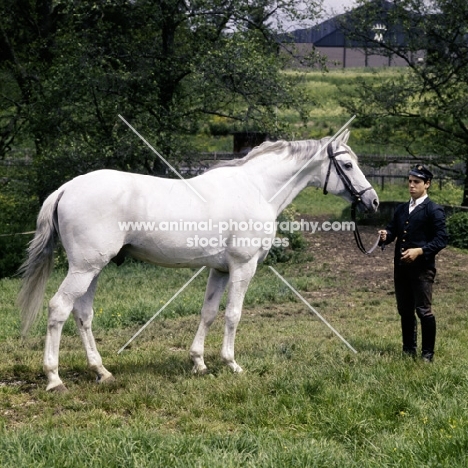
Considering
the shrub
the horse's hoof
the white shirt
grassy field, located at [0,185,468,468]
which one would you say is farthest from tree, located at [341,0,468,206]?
the horse's hoof

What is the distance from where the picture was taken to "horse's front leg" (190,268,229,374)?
23.0ft

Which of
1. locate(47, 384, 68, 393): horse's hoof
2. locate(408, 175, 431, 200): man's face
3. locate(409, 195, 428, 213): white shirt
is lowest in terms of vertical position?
locate(47, 384, 68, 393): horse's hoof

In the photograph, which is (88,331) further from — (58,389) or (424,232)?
(424,232)

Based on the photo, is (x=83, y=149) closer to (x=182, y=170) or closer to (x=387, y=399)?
(x=182, y=170)

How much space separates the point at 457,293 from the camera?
12383 millimetres

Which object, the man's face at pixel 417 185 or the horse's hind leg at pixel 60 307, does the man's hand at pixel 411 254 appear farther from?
the horse's hind leg at pixel 60 307

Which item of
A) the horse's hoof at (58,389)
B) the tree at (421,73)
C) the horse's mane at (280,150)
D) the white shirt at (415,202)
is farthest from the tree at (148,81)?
the horse's hoof at (58,389)

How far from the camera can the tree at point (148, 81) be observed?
15484 mm

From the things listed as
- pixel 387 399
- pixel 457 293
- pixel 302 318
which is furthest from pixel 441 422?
pixel 457 293

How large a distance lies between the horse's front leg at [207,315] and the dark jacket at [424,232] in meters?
1.85

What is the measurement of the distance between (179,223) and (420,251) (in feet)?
7.79

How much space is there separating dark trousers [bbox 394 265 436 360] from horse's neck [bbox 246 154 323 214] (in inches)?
52.0

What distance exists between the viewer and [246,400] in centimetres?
582

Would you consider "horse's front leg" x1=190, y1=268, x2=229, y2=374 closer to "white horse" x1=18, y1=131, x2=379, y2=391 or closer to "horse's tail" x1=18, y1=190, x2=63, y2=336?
A: "white horse" x1=18, y1=131, x2=379, y2=391
